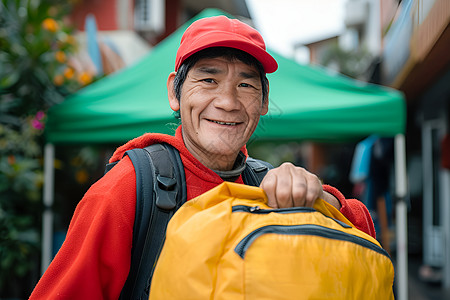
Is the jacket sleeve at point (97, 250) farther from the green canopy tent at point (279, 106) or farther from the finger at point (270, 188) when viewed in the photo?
the green canopy tent at point (279, 106)

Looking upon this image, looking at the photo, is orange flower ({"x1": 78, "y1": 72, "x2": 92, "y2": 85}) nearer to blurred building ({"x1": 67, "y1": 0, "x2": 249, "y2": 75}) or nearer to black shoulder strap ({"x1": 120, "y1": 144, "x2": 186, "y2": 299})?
blurred building ({"x1": 67, "y1": 0, "x2": 249, "y2": 75})

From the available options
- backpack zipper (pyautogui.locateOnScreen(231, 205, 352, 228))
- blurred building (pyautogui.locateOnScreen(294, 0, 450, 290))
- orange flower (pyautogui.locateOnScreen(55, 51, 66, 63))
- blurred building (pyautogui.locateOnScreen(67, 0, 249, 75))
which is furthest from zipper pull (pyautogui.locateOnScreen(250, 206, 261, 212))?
blurred building (pyautogui.locateOnScreen(67, 0, 249, 75))

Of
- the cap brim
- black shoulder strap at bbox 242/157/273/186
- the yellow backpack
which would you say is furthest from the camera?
black shoulder strap at bbox 242/157/273/186

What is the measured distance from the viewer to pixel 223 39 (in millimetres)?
942

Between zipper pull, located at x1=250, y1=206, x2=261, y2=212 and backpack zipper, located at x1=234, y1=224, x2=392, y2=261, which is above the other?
zipper pull, located at x1=250, y1=206, x2=261, y2=212

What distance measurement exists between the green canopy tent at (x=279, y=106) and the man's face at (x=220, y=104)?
181cm

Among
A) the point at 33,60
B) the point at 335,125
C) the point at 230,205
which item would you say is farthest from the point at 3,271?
the point at 230,205

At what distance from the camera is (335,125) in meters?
2.99

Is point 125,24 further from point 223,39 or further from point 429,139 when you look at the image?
point 223,39

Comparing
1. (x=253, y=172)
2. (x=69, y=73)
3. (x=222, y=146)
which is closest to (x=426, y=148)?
(x=69, y=73)

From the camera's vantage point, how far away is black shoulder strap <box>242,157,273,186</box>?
113 cm

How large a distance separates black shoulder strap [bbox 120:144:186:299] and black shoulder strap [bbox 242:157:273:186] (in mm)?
267

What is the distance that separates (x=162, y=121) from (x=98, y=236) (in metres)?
2.11

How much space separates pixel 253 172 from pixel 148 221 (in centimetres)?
38
